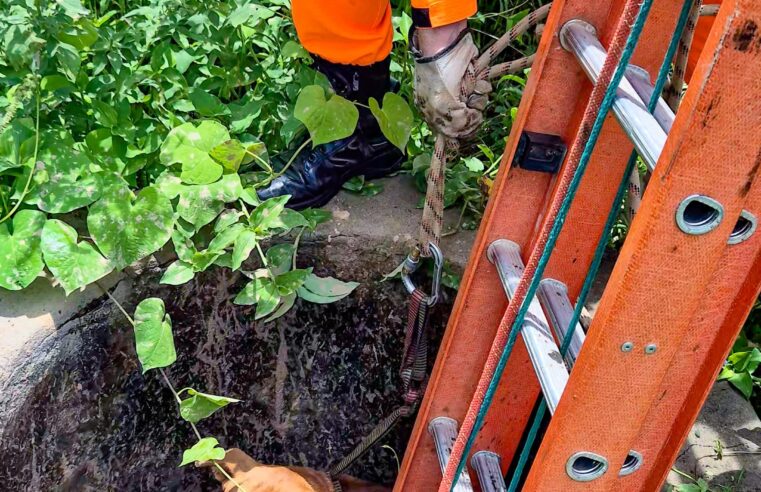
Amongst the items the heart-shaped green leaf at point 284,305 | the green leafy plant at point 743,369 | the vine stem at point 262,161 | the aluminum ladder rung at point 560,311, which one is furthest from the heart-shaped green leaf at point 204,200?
the green leafy plant at point 743,369

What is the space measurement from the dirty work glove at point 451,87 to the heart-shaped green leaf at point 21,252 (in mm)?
698

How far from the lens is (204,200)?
4.34 ft

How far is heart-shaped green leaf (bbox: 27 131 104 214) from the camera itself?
1258 millimetres

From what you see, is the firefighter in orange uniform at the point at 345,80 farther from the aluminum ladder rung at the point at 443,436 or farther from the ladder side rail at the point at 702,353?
the ladder side rail at the point at 702,353

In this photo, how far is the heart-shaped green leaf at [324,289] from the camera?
4.80 feet

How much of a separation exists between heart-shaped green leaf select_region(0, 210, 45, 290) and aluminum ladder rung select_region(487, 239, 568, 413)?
757mm

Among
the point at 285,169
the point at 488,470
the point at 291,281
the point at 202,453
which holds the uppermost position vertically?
the point at 285,169

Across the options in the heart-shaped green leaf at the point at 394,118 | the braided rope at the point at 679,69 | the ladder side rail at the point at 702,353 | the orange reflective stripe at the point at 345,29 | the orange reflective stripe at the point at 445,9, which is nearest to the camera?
the ladder side rail at the point at 702,353

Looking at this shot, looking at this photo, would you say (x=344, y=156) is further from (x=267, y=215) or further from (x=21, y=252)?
(x=21, y=252)

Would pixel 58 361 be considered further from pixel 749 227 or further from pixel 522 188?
pixel 749 227

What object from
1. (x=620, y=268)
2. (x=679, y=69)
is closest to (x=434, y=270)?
(x=679, y=69)

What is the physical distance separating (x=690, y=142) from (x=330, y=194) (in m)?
1.07

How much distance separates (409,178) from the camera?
1631mm

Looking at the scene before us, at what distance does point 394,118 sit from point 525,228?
16.6 inches
